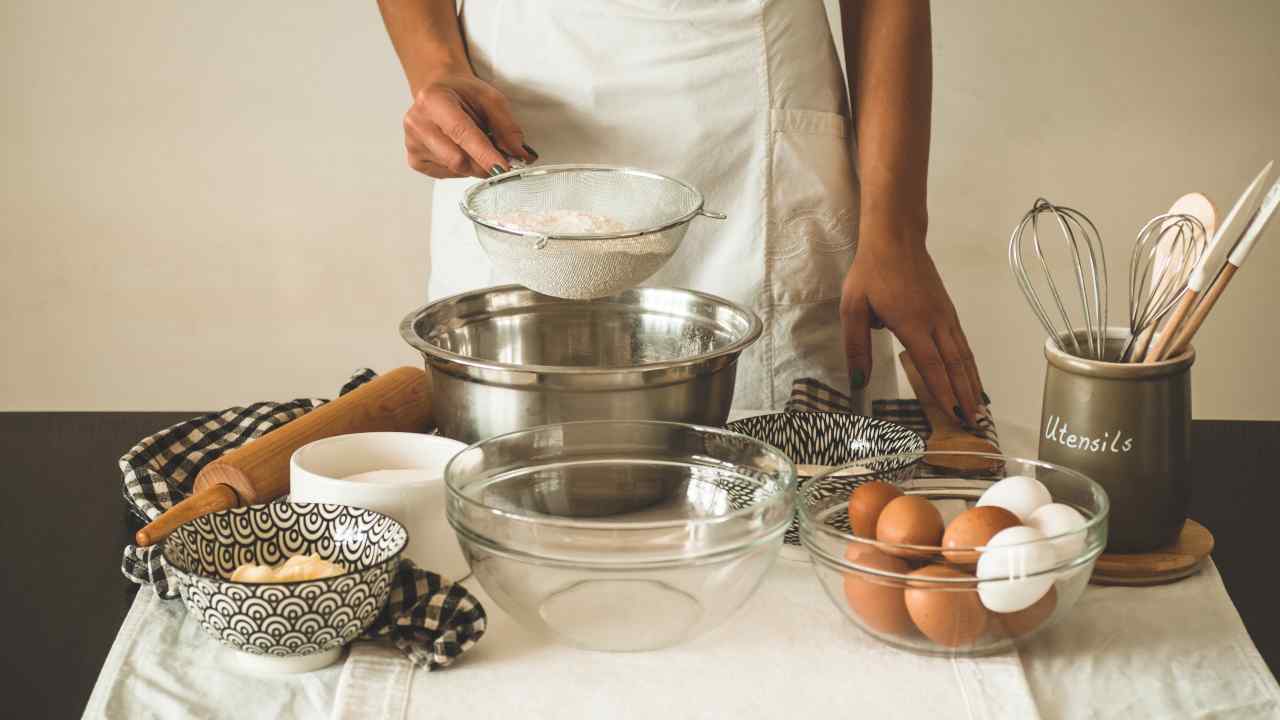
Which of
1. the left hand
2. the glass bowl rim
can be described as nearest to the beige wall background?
the left hand

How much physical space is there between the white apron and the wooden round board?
1.81 ft

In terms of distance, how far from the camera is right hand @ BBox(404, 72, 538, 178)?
44.3 inches

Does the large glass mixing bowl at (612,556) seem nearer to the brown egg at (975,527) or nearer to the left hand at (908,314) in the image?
the brown egg at (975,527)

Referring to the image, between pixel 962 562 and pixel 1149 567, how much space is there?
22cm

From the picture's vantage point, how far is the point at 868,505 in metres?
0.79

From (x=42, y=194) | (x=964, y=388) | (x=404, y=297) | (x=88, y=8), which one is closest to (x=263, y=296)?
(x=404, y=297)

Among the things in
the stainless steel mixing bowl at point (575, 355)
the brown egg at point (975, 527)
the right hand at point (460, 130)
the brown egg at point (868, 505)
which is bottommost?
the brown egg at point (868, 505)

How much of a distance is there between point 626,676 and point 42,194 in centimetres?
230

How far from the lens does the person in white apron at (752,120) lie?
51.3 inches

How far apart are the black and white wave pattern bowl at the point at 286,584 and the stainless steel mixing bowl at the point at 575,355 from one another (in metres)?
0.15

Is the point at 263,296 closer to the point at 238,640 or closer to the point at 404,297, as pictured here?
the point at 404,297

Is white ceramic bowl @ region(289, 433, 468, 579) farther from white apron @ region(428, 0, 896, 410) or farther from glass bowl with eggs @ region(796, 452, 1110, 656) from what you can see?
white apron @ region(428, 0, 896, 410)

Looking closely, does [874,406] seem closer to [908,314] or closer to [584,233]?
[908,314]

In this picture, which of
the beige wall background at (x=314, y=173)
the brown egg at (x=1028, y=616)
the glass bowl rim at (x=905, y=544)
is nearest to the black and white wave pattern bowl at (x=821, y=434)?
the glass bowl rim at (x=905, y=544)
